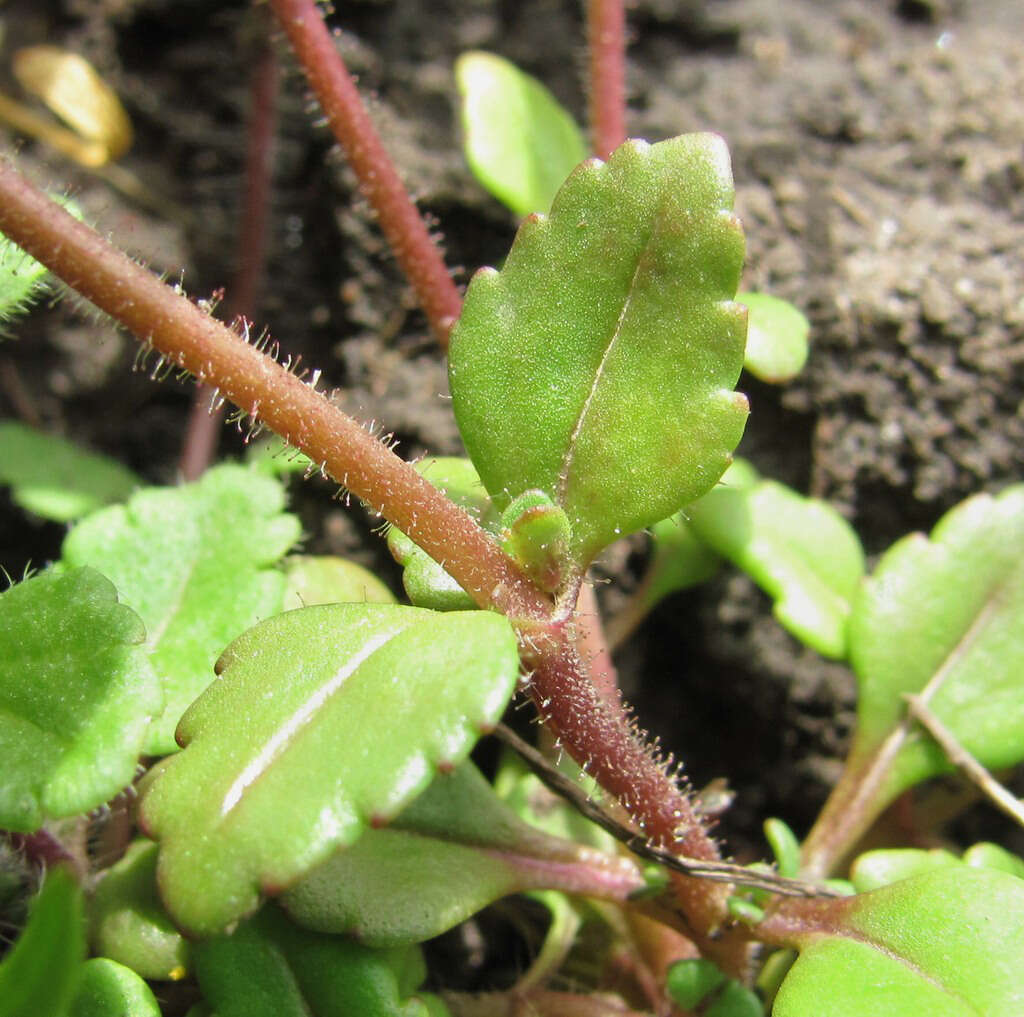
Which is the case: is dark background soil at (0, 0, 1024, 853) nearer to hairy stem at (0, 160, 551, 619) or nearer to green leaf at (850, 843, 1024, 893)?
green leaf at (850, 843, 1024, 893)

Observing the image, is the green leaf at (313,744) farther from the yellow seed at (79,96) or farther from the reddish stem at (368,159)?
the yellow seed at (79,96)

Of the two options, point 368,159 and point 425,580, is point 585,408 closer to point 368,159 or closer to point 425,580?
point 425,580

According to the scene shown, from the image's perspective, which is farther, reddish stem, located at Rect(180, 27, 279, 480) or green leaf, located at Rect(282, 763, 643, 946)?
reddish stem, located at Rect(180, 27, 279, 480)

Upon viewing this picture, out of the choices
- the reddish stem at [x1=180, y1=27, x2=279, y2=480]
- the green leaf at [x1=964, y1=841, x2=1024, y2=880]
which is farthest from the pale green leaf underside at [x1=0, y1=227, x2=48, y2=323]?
the green leaf at [x1=964, y1=841, x2=1024, y2=880]

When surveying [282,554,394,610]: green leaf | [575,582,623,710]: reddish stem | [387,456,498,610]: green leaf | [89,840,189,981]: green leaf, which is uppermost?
[387,456,498,610]: green leaf

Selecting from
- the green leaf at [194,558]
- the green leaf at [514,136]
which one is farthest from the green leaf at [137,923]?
the green leaf at [514,136]

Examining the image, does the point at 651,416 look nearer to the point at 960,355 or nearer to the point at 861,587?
the point at 861,587

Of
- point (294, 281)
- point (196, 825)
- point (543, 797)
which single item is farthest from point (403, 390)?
point (196, 825)

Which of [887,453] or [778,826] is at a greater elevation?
[887,453]
